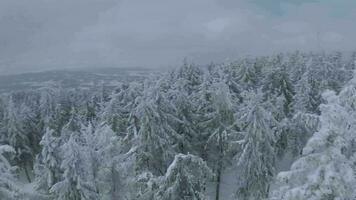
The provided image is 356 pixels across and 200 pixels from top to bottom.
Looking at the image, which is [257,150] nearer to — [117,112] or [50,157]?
[50,157]

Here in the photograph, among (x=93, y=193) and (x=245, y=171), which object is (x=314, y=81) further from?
(x=93, y=193)

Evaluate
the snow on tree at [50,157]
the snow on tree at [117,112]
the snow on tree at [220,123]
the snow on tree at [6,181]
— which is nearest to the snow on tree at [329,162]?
the snow on tree at [6,181]


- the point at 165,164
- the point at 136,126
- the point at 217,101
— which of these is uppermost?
the point at 217,101

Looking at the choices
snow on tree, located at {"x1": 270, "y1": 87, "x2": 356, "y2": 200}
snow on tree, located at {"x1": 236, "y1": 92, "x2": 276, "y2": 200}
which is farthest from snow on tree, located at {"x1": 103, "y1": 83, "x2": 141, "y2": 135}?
snow on tree, located at {"x1": 270, "y1": 87, "x2": 356, "y2": 200}

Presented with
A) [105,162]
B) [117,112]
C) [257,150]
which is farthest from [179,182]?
[117,112]

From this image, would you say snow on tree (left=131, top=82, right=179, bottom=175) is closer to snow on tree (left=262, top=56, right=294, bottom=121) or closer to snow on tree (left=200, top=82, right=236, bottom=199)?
snow on tree (left=200, top=82, right=236, bottom=199)

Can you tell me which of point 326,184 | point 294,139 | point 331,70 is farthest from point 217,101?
point 331,70
